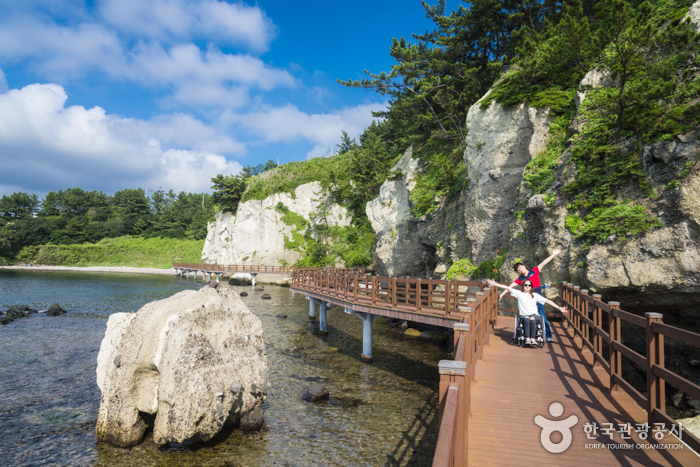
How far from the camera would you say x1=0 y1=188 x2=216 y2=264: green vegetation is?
75.1m

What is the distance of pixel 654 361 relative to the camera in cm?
402

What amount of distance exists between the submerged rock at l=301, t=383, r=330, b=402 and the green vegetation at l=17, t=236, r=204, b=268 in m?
69.8

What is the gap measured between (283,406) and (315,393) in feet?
3.30

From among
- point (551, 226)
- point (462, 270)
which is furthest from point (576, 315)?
point (462, 270)

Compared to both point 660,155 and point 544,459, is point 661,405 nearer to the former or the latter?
point 544,459

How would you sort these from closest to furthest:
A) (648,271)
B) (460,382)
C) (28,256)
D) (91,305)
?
1. (460,382)
2. (648,271)
3. (91,305)
4. (28,256)

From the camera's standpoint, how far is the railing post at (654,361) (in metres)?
4.02

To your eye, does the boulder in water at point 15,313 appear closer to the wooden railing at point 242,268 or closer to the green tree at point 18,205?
the wooden railing at point 242,268

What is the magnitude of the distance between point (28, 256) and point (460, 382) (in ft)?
323

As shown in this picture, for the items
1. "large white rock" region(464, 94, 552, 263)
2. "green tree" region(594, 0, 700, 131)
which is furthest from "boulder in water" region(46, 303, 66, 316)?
"green tree" region(594, 0, 700, 131)

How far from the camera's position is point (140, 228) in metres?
84.9

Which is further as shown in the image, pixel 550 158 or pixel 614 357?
pixel 550 158

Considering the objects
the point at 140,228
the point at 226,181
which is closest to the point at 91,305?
the point at 226,181

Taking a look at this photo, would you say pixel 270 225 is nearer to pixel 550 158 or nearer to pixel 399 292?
pixel 399 292
